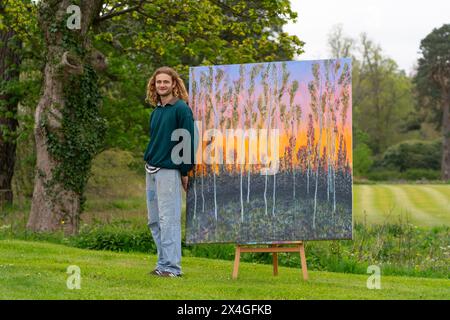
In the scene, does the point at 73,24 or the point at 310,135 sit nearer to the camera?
the point at 310,135

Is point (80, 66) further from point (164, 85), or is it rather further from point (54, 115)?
point (164, 85)

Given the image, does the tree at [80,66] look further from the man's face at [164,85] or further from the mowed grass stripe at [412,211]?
the man's face at [164,85]

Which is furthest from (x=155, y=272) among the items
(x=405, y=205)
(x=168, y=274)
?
(x=405, y=205)

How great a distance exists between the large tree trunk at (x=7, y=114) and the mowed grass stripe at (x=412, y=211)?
1046cm

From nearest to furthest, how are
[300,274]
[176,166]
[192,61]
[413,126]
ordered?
[176,166], [300,274], [192,61], [413,126]

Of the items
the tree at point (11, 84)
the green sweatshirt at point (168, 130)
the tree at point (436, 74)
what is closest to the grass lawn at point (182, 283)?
the green sweatshirt at point (168, 130)

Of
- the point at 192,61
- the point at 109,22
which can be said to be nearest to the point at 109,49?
the point at 109,22

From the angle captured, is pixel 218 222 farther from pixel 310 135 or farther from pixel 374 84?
pixel 374 84

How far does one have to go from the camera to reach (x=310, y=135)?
25.7 feet

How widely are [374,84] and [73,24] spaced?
4646cm

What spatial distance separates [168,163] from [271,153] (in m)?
1.08

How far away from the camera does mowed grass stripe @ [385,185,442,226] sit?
19.9 meters

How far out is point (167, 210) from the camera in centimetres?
764

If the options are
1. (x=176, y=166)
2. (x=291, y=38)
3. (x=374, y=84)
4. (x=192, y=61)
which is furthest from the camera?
(x=374, y=84)
